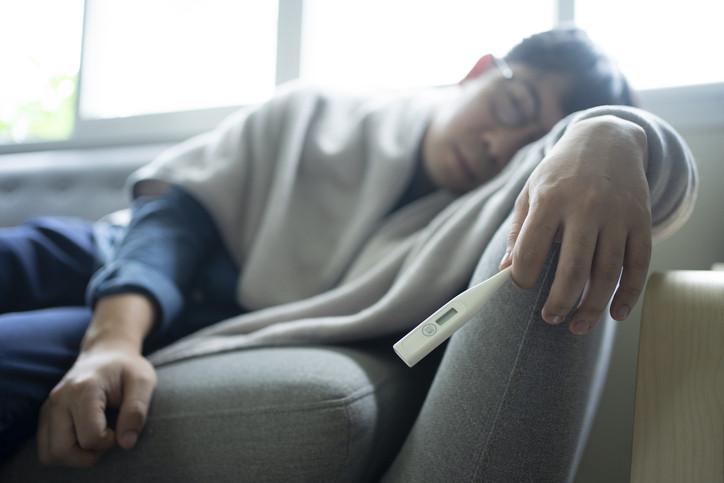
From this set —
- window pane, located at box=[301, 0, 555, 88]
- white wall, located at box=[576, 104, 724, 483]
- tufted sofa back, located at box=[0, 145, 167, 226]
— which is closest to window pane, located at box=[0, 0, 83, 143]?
tufted sofa back, located at box=[0, 145, 167, 226]

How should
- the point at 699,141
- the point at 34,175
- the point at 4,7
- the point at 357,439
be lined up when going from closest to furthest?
1. the point at 357,439
2. the point at 699,141
3. the point at 34,175
4. the point at 4,7

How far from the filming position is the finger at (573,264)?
0.28 m

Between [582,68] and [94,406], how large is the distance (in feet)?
2.39

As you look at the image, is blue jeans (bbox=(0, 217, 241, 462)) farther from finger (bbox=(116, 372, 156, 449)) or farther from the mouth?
the mouth

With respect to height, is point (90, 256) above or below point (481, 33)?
below

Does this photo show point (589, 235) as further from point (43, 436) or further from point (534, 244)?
point (43, 436)

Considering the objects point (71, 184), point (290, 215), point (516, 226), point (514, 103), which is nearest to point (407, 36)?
point (514, 103)

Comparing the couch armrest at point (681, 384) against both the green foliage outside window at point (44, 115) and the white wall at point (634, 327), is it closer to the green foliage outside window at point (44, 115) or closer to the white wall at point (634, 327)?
the white wall at point (634, 327)

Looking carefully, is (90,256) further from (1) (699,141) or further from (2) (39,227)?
(1) (699,141)

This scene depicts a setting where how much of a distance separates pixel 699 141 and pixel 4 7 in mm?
2473

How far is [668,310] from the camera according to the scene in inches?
12.4

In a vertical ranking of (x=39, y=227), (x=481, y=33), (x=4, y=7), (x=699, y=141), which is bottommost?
(x=39, y=227)

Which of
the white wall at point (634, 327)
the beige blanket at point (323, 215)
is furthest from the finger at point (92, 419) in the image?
the white wall at point (634, 327)

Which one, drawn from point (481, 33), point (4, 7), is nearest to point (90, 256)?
point (481, 33)
